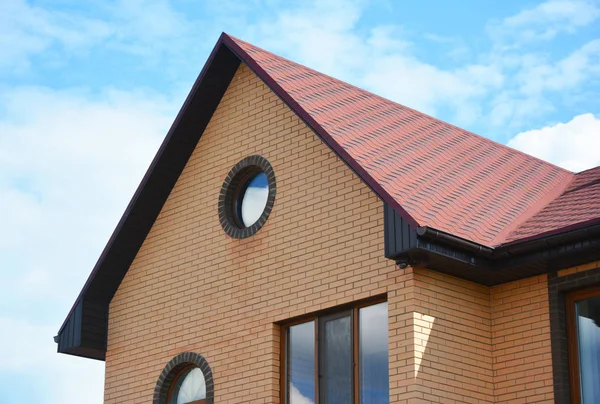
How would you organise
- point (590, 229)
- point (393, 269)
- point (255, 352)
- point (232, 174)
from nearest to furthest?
point (590, 229) → point (393, 269) → point (255, 352) → point (232, 174)

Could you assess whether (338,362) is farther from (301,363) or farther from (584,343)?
(584,343)

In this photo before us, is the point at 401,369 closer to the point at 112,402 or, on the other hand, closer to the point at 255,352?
the point at 255,352

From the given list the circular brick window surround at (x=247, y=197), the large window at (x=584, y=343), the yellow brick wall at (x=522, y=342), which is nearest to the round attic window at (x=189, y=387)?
the circular brick window surround at (x=247, y=197)

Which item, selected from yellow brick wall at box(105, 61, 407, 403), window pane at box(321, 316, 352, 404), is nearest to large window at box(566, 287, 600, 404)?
yellow brick wall at box(105, 61, 407, 403)

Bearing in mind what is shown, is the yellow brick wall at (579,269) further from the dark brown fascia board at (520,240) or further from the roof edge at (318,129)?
the roof edge at (318,129)

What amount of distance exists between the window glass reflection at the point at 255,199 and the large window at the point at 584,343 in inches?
174

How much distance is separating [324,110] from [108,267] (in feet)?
14.0

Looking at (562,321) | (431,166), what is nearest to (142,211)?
(431,166)

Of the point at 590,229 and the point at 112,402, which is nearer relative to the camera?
the point at 590,229

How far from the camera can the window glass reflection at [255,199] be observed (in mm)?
14836

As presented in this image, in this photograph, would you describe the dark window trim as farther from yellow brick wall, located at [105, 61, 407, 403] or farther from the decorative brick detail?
the decorative brick detail

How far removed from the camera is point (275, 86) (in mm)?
14562

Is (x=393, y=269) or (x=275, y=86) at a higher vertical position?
(x=275, y=86)

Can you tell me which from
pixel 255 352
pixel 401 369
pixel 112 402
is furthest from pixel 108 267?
→ pixel 401 369
